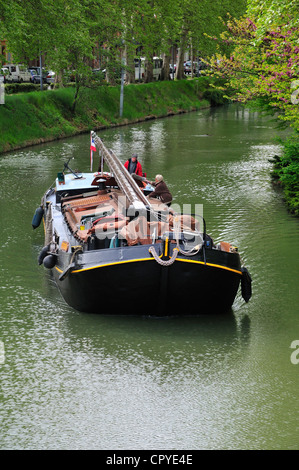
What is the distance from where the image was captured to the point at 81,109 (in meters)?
49.0

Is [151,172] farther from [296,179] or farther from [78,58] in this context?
[78,58]

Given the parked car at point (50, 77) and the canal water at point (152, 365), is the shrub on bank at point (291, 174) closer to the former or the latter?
the canal water at point (152, 365)

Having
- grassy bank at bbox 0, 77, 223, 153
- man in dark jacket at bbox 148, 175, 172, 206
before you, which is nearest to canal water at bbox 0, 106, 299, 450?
man in dark jacket at bbox 148, 175, 172, 206

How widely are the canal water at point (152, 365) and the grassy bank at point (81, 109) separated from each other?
20.1m

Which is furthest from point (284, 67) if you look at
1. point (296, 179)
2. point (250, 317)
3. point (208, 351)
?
point (208, 351)

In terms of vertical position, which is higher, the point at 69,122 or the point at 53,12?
the point at 53,12

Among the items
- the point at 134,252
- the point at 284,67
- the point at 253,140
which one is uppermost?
the point at 284,67

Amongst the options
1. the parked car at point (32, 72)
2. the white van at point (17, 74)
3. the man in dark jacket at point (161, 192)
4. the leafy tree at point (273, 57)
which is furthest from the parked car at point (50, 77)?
the man in dark jacket at point (161, 192)

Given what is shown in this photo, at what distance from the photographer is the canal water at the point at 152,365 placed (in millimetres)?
9797

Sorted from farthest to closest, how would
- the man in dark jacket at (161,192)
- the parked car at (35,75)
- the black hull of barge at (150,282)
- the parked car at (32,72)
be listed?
the parked car at (32,72) < the parked car at (35,75) < the man in dark jacket at (161,192) < the black hull of barge at (150,282)

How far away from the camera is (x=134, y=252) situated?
1248 centimetres

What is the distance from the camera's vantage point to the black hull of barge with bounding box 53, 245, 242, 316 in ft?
40.9

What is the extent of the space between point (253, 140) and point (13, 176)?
59.9ft

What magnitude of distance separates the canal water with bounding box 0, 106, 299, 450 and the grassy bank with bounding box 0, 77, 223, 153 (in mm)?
20098
